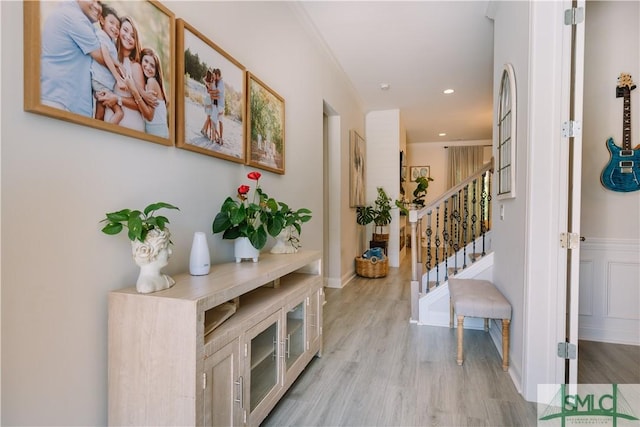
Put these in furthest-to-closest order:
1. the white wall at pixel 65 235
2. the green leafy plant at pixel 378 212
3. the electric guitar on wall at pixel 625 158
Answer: the green leafy plant at pixel 378 212
the electric guitar on wall at pixel 625 158
the white wall at pixel 65 235

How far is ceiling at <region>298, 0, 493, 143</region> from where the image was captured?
112 inches

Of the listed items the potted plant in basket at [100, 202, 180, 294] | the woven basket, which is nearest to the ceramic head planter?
the potted plant in basket at [100, 202, 180, 294]

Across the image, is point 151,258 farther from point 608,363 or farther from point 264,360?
point 608,363

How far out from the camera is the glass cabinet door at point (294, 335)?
1814 millimetres

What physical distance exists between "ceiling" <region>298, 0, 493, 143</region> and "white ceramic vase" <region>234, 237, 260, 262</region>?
87.9 inches

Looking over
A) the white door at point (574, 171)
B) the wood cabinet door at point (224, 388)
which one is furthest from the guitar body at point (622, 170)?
the wood cabinet door at point (224, 388)

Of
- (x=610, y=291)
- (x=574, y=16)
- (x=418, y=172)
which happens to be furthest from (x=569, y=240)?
(x=418, y=172)

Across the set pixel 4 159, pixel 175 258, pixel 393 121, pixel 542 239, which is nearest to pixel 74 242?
pixel 4 159

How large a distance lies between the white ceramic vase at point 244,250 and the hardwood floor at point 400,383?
2.76 feet

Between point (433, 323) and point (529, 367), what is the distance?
1.25 meters

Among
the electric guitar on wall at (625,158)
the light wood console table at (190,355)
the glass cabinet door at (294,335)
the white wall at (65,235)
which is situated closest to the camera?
the white wall at (65,235)

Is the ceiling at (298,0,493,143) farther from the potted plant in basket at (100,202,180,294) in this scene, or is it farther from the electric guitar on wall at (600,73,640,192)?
the potted plant in basket at (100,202,180,294)

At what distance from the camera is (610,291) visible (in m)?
2.60

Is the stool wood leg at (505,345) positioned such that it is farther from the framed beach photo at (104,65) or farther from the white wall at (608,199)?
the framed beach photo at (104,65)
